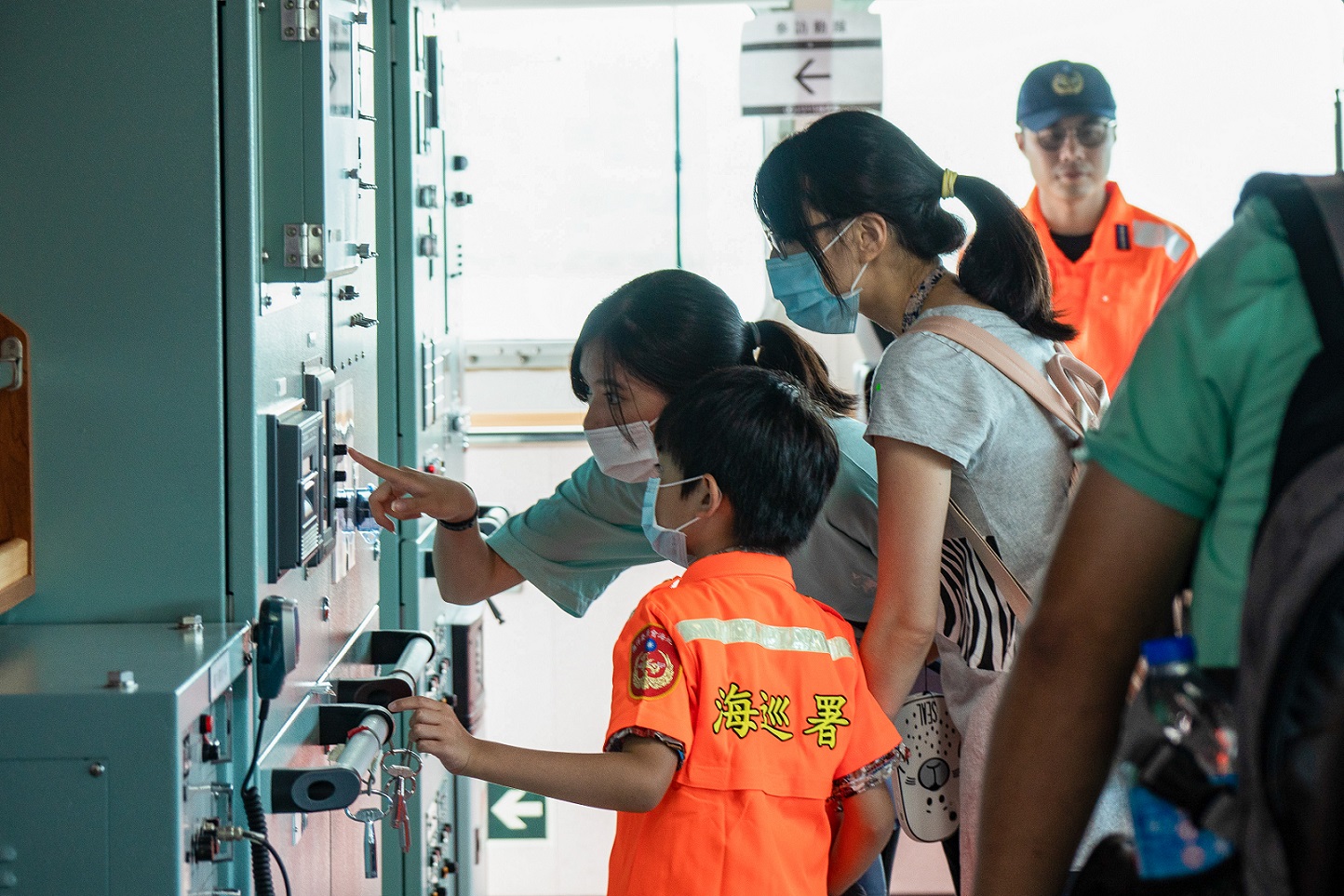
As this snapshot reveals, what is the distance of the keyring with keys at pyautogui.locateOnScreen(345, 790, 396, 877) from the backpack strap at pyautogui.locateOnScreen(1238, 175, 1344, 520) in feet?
3.84

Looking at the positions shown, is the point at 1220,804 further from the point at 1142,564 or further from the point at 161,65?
the point at 161,65

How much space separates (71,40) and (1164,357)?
125 centimetres

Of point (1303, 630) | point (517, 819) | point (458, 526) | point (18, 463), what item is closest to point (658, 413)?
point (458, 526)

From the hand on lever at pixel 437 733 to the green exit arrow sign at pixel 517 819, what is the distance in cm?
261

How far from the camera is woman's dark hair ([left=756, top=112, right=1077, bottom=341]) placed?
160 centimetres

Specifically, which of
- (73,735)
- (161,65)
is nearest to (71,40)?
(161,65)

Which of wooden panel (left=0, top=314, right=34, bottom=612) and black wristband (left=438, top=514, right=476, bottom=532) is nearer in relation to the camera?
wooden panel (left=0, top=314, right=34, bottom=612)

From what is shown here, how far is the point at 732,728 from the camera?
4.49 feet

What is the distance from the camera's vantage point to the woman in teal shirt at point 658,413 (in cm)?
177

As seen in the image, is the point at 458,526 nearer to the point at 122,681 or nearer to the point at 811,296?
the point at 811,296

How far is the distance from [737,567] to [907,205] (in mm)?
490

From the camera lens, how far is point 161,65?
4.86 ft

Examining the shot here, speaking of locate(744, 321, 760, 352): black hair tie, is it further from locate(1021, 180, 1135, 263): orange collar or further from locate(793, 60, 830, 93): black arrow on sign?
locate(793, 60, 830, 93): black arrow on sign

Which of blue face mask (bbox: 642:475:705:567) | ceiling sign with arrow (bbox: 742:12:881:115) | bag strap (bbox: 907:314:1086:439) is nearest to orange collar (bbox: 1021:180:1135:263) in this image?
ceiling sign with arrow (bbox: 742:12:881:115)
